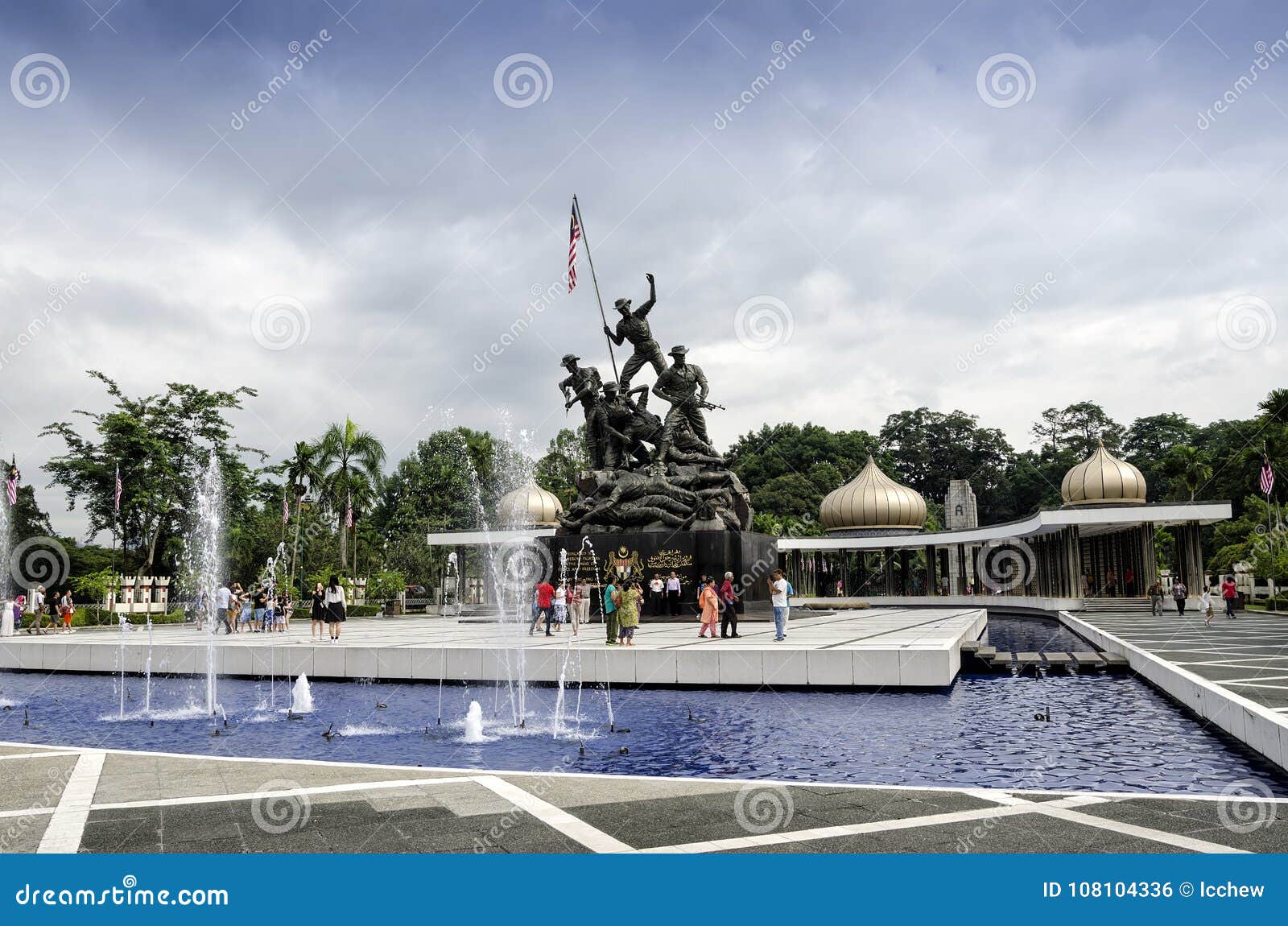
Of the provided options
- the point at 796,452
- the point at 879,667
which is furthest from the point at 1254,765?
the point at 796,452

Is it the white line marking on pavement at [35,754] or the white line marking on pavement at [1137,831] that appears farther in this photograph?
the white line marking on pavement at [35,754]

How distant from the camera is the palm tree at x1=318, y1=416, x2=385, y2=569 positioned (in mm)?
53031

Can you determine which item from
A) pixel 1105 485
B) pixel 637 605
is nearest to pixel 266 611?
pixel 637 605

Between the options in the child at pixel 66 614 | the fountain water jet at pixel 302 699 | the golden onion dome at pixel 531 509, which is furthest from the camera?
the golden onion dome at pixel 531 509


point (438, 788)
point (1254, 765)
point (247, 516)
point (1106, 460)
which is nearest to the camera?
point (438, 788)

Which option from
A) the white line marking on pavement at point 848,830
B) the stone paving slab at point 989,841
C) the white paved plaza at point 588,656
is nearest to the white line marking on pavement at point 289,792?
the white line marking on pavement at point 848,830

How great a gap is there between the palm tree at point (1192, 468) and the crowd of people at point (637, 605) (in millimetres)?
37755

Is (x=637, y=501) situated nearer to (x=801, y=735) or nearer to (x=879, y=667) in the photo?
(x=879, y=667)

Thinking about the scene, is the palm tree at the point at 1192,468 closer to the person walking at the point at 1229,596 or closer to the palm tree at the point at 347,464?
the person walking at the point at 1229,596

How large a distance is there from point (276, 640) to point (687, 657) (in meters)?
12.2

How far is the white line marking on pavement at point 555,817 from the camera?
6.13 metres

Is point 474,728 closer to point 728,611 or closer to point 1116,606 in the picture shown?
point 728,611

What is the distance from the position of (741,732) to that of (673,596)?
1450 centimetres

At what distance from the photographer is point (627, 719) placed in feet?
42.3
